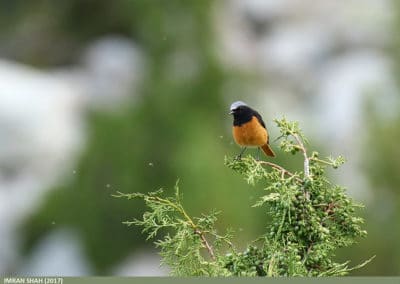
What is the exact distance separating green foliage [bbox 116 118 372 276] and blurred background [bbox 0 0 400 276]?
25.5 ft

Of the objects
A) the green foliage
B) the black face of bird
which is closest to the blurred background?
the black face of bird

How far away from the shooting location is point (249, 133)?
4047mm

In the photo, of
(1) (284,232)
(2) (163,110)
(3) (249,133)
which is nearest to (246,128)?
(3) (249,133)

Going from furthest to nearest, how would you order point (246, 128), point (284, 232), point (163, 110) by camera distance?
Answer: point (163, 110) < point (246, 128) < point (284, 232)

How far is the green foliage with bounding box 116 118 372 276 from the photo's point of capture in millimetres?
2559

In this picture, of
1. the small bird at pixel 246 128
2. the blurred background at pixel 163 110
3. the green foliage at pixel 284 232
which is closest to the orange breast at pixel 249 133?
the small bird at pixel 246 128

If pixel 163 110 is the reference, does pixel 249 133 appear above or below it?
above

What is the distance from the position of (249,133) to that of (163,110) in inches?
356

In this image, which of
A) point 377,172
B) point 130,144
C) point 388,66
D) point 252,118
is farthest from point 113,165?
point 252,118

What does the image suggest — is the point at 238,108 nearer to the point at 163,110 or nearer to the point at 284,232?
the point at 284,232

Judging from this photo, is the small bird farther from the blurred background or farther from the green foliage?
the blurred background

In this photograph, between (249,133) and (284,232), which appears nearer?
(284,232)

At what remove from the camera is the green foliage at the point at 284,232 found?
2.56 metres

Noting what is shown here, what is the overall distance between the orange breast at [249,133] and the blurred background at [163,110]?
254 inches
